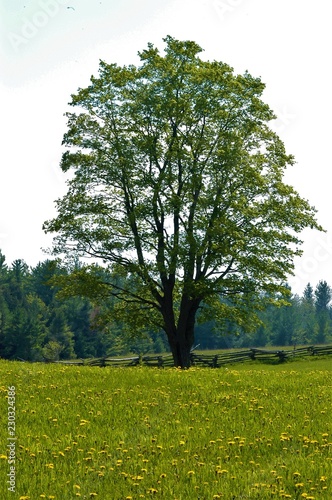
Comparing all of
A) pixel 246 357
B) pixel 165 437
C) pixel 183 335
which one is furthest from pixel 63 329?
pixel 165 437

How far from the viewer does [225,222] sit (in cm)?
3061

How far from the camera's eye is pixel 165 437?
12.3 meters

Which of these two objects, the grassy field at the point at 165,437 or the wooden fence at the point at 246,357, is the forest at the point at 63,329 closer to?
the wooden fence at the point at 246,357

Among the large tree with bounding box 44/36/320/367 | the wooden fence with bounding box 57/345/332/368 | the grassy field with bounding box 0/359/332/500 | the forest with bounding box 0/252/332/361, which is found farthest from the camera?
the forest with bounding box 0/252/332/361

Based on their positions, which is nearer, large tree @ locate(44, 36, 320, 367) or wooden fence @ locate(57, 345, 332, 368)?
large tree @ locate(44, 36, 320, 367)

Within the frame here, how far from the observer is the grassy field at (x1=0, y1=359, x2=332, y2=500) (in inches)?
387

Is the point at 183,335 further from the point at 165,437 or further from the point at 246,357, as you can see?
the point at 165,437

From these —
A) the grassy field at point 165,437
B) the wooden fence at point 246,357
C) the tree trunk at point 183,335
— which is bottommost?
the grassy field at point 165,437

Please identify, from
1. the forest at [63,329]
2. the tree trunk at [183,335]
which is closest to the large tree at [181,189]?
the tree trunk at [183,335]

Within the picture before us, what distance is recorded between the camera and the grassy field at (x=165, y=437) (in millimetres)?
9836

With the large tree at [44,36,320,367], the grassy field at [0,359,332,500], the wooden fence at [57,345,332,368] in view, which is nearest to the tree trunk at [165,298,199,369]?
the large tree at [44,36,320,367]

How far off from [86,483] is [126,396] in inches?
216

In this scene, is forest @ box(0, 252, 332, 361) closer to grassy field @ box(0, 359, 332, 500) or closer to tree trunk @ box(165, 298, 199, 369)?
tree trunk @ box(165, 298, 199, 369)

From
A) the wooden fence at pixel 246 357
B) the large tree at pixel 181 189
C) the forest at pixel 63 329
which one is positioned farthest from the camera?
the forest at pixel 63 329
